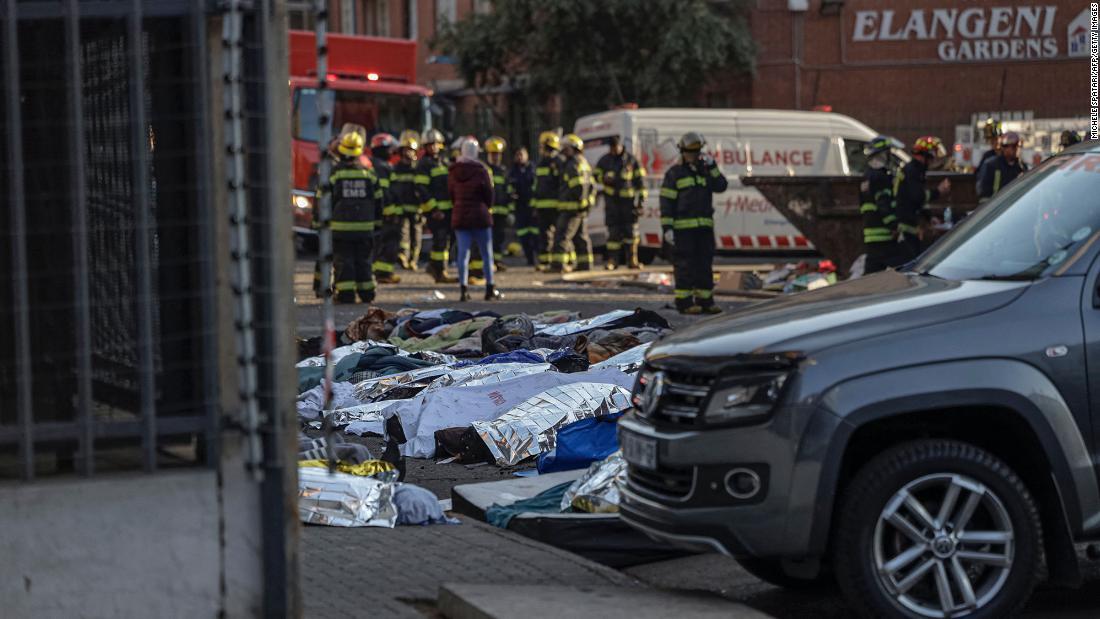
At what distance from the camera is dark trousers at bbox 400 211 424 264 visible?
24.5m

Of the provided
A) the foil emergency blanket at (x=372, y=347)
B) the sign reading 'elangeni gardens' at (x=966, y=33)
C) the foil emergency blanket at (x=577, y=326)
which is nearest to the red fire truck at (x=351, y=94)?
the sign reading 'elangeni gardens' at (x=966, y=33)

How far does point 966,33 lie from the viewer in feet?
122

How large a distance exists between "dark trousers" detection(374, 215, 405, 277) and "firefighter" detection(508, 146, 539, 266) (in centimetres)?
428

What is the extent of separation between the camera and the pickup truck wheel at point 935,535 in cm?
539

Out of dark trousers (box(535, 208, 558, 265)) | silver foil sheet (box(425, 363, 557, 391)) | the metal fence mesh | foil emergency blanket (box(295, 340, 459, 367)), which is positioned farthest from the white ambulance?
the metal fence mesh

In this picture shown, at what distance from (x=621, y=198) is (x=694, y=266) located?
265 inches

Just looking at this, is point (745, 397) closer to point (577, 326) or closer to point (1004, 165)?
point (577, 326)

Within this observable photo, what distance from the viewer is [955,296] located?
5676 millimetres

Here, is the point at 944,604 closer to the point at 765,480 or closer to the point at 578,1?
the point at 765,480

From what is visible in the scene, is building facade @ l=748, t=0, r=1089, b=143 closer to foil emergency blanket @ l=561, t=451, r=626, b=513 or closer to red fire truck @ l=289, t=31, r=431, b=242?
red fire truck @ l=289, t=31, r=431, b=242

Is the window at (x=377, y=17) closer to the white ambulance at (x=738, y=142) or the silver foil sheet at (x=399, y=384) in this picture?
the white ambulance at (x=738, y=142)

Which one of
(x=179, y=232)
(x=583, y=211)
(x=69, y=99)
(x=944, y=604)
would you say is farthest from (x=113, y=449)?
(x=583, y=211)

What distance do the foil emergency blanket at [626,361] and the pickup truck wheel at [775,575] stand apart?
3.55 metres

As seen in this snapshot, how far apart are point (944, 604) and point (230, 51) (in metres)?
2.86
